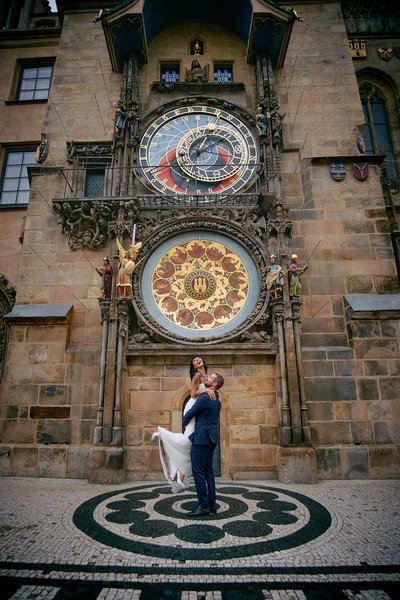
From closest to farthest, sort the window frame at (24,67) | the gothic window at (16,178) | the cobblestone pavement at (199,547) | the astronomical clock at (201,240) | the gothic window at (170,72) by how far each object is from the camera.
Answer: the cobblestone pavement at (199,547) < the astronomical clock at (201,240) < the gothic window at (170,72) < the gothic window at (16,178) < the window frame at (24,67)

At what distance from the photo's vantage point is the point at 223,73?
11.8m

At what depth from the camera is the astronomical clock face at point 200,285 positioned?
8484 millimetres

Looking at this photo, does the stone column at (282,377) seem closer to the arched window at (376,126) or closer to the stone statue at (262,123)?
the stone statue at (262,123)

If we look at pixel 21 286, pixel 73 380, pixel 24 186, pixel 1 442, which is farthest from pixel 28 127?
pixel 1 442

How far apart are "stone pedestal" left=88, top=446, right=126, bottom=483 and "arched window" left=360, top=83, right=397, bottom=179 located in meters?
12.3

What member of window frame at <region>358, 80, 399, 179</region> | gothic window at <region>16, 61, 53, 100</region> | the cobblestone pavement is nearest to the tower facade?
window frame at <region>358, 80, 399, 179</region>

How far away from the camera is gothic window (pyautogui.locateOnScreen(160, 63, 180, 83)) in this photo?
38.8 feet

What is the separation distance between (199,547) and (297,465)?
4.14 meters

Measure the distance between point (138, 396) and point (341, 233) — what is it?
646 cm

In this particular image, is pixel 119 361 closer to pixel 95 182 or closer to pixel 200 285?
pixel 200 285

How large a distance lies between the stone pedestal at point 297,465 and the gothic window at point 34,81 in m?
14.7

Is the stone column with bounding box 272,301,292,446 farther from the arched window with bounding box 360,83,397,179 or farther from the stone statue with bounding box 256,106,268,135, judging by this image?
the arched window with bounding box 360,83,397,179

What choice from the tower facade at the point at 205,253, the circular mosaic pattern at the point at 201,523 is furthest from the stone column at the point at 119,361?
the circular mosaic pattern at the point at 201,523

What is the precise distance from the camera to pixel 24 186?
12695 millimetres
